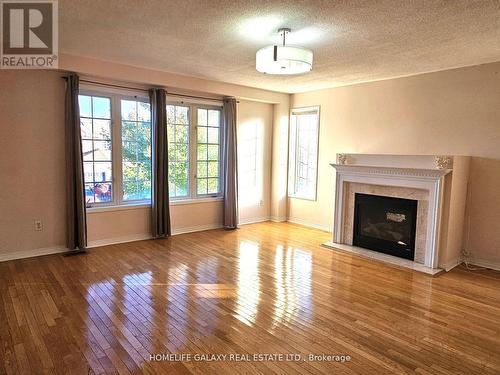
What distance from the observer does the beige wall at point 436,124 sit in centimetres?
421

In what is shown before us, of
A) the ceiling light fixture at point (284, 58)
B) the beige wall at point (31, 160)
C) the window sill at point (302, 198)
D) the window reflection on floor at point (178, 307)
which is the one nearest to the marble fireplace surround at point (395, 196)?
the window sill at point (302, 198)

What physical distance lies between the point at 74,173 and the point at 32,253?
1.13 m

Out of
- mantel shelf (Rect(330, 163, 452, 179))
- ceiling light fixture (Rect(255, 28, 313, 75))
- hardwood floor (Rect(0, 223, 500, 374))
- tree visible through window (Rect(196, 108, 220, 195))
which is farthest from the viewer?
tree visible through window (Rect(196, 108, 220, 195))

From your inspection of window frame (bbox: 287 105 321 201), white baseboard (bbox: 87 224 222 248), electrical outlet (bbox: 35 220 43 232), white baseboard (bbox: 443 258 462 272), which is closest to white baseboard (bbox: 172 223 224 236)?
white baseboard (bbox: 87 224 222 248)

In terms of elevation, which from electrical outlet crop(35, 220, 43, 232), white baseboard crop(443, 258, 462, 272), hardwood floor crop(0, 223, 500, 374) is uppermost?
electrical outlet crop(35, 220, 43, 232)

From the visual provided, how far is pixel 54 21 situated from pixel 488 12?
3.65 m

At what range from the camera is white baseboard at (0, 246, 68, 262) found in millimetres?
4180

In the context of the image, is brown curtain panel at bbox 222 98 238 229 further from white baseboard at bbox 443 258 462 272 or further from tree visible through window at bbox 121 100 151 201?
white baseboard at bbox 443 258 462 272

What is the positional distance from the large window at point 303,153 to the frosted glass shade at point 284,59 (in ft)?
9.64

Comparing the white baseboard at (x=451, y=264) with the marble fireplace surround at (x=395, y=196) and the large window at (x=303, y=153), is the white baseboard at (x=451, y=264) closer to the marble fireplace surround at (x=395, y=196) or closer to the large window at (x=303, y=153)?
the marble fireplace surround at (x=395, y=196)

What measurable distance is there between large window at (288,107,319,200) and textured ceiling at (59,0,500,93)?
5.50 ft

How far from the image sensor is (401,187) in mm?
4500

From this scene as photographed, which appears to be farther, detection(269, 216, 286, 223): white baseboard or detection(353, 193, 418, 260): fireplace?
detection(269, 216, 286, 223): white baseboard

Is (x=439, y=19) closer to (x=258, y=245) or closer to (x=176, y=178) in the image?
(x=258, y=245)
